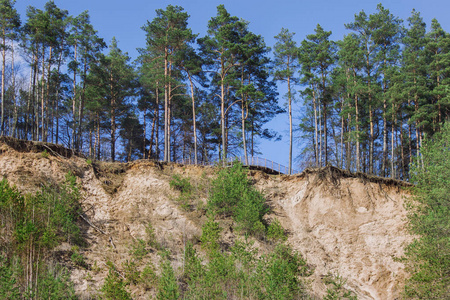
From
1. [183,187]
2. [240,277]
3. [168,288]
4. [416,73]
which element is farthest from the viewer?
[416,73]

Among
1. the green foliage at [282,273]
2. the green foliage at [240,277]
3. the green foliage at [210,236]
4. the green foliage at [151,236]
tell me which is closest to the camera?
the green foliage at [240,277]

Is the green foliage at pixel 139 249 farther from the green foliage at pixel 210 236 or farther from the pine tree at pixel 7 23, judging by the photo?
the pine tree at pixel 7 23

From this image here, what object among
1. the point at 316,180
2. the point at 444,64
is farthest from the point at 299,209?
the point at 444,64

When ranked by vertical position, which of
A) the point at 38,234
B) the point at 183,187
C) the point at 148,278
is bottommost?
the point at 148,278

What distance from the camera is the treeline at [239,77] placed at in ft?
101

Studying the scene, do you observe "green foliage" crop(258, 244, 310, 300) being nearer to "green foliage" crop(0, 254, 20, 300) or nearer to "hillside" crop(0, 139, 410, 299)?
"hillside" crop(0, 139, 410, 299)

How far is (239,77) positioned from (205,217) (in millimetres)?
14652

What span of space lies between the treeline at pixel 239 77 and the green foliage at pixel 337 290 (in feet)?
31.6

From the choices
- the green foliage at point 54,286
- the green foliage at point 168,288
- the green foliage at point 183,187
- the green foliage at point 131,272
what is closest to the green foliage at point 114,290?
the green foliage at point 131,272

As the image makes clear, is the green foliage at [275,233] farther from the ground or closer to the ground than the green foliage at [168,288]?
farther from the ground

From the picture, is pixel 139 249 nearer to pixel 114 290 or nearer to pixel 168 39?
pixel 114 290

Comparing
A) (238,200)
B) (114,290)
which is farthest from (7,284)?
(238,200)

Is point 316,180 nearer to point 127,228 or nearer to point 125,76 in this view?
point 127,228

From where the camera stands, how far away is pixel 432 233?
20.9 m
